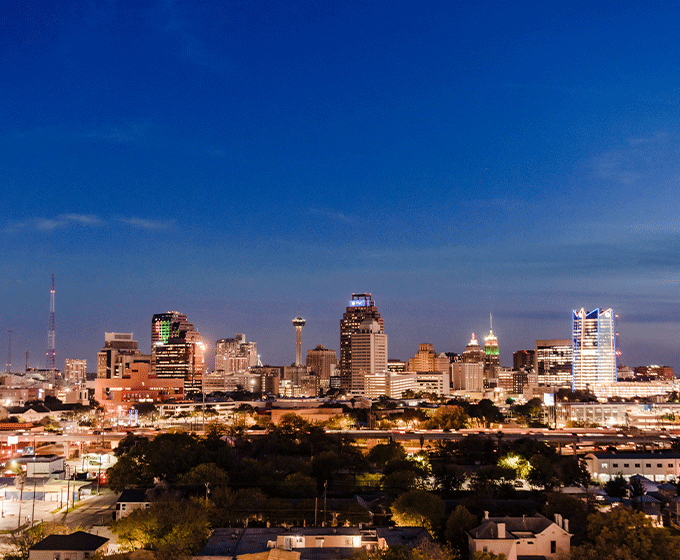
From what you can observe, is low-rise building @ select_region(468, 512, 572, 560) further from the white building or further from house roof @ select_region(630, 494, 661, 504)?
the white building

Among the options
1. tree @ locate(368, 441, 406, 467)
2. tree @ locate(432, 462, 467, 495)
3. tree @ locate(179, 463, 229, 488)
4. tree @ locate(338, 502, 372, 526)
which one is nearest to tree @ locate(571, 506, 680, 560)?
tree @ locate(338, 502, 372, 526)

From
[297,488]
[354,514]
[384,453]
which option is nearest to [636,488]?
[354,514]

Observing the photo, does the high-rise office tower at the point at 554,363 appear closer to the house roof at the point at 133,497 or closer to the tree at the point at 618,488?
the tree at the point at 618,488

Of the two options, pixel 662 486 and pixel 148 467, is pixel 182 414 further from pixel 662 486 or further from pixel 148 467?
pixel 662 486

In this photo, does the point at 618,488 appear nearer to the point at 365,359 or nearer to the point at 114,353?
the point at 365,359

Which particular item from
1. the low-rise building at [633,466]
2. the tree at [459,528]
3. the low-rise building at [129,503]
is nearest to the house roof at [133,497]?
the low-rise building at [129,503]

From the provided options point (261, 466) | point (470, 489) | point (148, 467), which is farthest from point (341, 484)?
point (148, 467)
